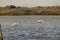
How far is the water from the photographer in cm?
261

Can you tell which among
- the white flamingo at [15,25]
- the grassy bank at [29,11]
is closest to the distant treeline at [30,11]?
the grassy bank at [29,11]

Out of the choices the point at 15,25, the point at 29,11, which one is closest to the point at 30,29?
the point at 15,25

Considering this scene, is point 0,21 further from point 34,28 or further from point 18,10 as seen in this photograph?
point 18,10

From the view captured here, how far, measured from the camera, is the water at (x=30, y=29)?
8.57 ft

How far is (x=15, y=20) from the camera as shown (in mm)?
2854

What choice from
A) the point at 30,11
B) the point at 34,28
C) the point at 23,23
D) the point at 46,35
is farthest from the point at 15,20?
the point at 30,11

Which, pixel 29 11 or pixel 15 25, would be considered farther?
pixel 15 25

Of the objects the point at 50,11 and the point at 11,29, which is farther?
the point at 11,29

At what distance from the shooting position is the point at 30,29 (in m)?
2.81

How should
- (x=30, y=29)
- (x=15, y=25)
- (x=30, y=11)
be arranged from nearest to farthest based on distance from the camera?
(x=30, y=11) < (x=15, y=25) < (x=30, y=29)

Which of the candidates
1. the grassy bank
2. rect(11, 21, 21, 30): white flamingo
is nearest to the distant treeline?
the grassy bank

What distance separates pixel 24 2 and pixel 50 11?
782mm

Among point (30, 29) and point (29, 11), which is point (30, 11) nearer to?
point (29, 11)

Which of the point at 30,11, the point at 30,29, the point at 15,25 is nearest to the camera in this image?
the point at 30,11
